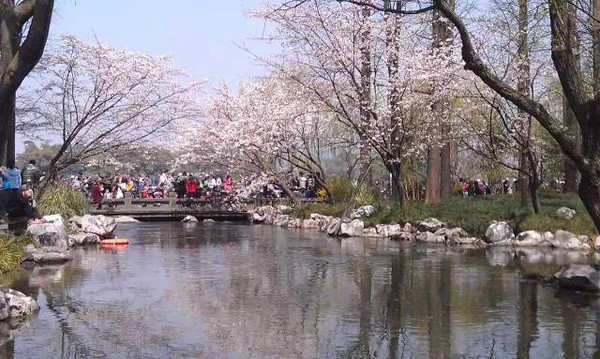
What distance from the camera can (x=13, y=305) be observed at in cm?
879

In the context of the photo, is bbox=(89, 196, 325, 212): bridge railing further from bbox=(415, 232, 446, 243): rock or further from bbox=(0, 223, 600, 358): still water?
bbox=(0, 223, 600, 358): still water

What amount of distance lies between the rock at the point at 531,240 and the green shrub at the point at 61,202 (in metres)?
12.2

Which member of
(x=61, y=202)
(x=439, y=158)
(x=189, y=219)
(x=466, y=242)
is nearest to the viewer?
(x=61, y=202)

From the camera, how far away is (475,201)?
22.4m

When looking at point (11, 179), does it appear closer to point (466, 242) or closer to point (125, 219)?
point (466, 242)

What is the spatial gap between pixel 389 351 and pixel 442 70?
15.0 meters

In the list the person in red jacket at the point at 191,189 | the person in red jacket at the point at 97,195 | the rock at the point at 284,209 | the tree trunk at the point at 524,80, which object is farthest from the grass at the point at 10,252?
the person in red jacket at the point at 191,189

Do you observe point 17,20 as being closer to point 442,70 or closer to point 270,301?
point 270,301

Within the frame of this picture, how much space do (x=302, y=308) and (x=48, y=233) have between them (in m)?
7.69

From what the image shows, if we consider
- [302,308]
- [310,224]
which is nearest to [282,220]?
[310,224]

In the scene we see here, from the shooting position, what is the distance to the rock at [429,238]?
20078 millimetres

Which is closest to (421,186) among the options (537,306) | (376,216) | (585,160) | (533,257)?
(376,216)

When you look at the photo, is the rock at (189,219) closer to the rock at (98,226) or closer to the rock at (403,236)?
the rock at (98,226)

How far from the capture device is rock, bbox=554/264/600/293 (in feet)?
36.3
